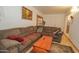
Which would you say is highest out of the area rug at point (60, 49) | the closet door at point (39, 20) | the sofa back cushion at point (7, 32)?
the closet door at point (39, 20)

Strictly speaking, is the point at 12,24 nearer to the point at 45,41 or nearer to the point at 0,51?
the point at 0,51

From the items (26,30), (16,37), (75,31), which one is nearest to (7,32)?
(16,37)

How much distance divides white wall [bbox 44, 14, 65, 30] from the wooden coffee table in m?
0.21

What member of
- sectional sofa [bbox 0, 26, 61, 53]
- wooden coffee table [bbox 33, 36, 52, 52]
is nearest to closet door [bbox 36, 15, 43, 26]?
sectional sofa [bbox 0, 26, 61, 53]

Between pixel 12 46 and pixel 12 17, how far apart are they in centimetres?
40

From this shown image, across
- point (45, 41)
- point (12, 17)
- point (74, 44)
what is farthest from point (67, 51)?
point (12, 17)

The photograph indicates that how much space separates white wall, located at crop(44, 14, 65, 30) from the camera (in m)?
1.48

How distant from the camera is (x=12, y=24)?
142 cm

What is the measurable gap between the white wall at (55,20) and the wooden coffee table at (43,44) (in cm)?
21

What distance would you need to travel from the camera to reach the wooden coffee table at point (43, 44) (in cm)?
146

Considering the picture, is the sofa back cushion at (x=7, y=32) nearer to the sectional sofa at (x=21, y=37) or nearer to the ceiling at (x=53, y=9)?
the sectional sofa at (x=21, y=37)

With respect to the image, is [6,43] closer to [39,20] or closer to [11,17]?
[11,17]

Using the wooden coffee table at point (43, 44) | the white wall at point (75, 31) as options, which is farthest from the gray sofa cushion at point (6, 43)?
the white wall at point (75, 31)

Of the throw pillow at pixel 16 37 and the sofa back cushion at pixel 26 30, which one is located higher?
the sofa back cushion at pixel 26 30
